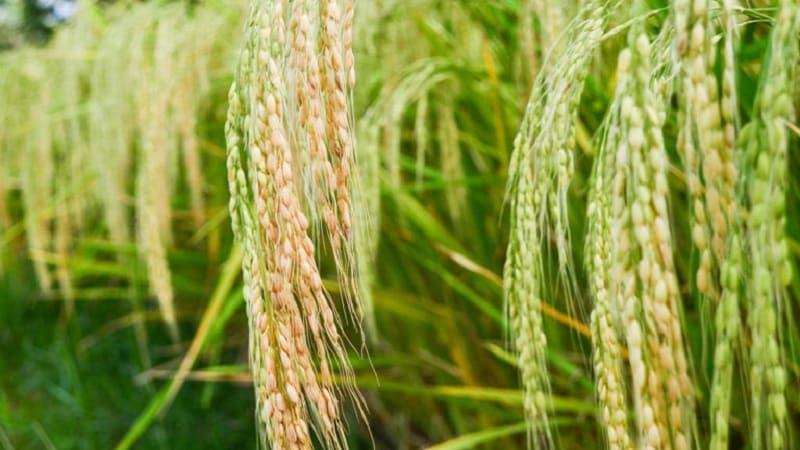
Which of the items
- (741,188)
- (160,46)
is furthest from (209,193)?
(741,188)

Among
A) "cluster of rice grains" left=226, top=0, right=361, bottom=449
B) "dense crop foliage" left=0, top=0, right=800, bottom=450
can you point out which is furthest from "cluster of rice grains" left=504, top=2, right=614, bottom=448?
"cluster of rice grains" left=226, top=0, right=361, bottom=449

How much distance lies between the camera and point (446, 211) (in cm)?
183

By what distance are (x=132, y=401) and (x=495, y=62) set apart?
4.51 feet

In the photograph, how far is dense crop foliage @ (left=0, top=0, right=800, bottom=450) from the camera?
44 cm

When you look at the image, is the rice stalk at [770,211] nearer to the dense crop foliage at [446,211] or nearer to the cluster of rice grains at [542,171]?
the dense crop foliage at [446,211]

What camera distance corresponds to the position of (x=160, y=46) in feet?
5.19

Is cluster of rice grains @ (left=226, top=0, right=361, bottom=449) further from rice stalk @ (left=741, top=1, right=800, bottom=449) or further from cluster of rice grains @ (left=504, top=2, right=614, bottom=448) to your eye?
rice stalk @ (left=741, top=1, right=800, bottom=449)

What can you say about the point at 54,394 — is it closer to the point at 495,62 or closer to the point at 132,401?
the point at 132,401

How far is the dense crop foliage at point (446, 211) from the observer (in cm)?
44

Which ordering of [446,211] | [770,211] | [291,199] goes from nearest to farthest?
1. [770,211]
2. [291,199]
3. [446,211]

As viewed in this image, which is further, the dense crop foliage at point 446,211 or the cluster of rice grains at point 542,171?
the cluster of rice grains at point 542,171

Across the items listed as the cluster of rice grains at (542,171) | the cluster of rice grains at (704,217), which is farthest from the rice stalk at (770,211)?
the cluster of rice grains at (542,171)

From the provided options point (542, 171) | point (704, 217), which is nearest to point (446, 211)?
point (542, 171)

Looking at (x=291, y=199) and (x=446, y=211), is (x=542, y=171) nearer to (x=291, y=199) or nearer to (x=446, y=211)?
(x=291, y=199)
